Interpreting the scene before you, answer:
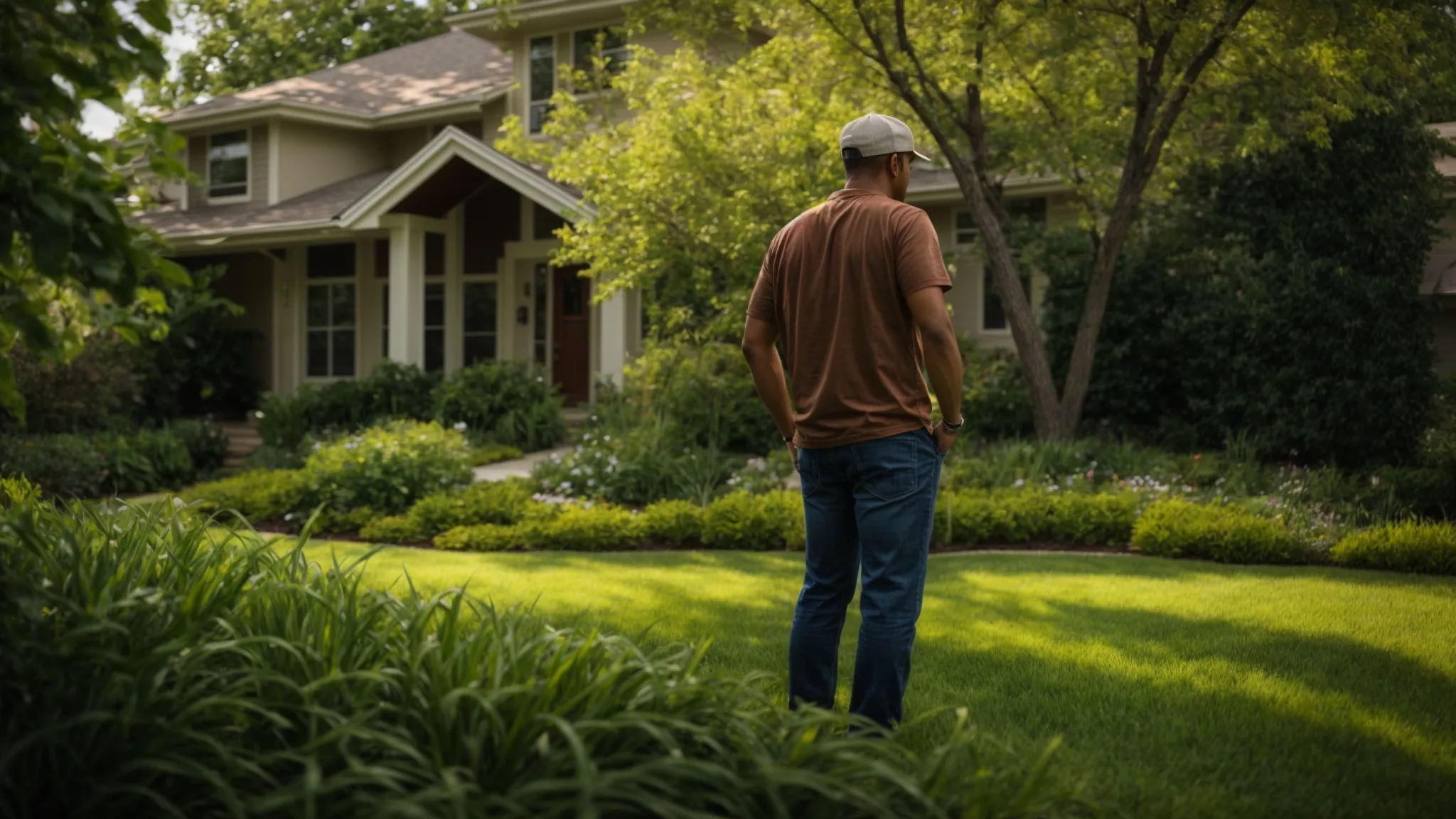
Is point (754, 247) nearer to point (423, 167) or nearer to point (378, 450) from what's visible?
point (378, 450)

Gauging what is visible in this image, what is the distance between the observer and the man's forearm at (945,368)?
388 cm

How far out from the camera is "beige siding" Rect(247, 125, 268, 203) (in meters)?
22.8

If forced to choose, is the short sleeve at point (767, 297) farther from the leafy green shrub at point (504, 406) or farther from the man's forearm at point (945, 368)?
the leafy green shrub at point (504, 406)

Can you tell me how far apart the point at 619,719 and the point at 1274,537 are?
720 centimetres

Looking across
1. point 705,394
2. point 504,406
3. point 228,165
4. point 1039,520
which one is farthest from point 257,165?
point 1039,520

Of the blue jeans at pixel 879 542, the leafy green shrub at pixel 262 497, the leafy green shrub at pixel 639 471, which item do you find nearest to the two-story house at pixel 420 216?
the leafy green shrub at pixel 639 471

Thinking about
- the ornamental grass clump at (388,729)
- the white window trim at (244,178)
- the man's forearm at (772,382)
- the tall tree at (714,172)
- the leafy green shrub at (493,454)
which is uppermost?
the white window trim at (244,178)

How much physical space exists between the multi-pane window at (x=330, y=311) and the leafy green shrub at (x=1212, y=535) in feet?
55.3

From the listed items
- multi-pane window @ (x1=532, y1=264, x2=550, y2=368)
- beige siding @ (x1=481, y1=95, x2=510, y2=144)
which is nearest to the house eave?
beige siding @ (x1=481, y1=95, x2=510, y2=144)

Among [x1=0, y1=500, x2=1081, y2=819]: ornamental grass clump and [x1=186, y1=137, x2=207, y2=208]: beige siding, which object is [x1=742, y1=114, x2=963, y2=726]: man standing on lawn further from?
[x1=186, y1=137, x2=207, y2=208]: beige siding

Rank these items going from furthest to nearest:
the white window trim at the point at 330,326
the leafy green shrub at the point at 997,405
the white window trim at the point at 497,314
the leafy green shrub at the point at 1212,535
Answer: the white window trim at the point at 330,326
the white window trim at the point at 497,314
the leafy green shrub at the point at 997,405
the leafy green shrub at the point at 1212,535

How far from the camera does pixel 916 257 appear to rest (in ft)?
12.9

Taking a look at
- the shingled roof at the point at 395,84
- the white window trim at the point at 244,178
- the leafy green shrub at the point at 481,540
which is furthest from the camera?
the white window trim at the point at 244,178

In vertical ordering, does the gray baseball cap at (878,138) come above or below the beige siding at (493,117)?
below
